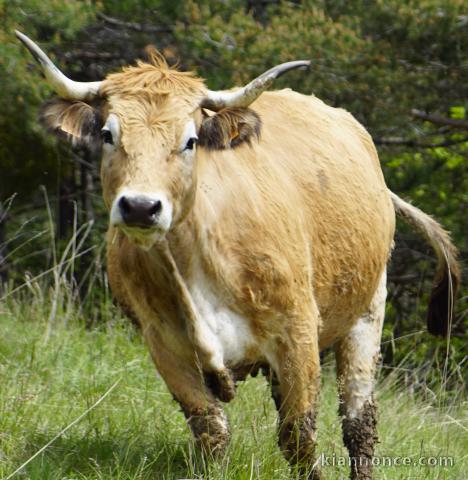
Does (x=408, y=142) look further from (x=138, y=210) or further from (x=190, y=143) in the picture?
(x=138, y=210)

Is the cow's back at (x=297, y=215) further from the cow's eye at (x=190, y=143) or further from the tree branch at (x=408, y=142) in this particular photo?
the tree branch at (x=408, y=142)

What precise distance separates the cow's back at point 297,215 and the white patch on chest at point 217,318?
2.5 inches

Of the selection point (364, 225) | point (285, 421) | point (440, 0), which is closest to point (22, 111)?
point (440, 0)

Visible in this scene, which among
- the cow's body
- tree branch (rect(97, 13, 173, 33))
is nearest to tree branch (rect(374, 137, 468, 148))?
tree branch (rect(97, 13, 173, 33))

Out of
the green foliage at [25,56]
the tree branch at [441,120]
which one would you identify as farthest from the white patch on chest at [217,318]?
the tree branch at [441,120]

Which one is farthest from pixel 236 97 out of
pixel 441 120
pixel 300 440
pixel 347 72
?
pixel 441 120

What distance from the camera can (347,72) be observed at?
1071cm

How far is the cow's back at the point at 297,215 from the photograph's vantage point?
17.3 ft

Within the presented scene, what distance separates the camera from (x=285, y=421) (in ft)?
18.1

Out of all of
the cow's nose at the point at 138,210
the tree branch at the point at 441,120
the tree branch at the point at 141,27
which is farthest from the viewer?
the tree branch at the point at 141,27

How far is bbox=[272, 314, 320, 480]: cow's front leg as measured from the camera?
5.38m

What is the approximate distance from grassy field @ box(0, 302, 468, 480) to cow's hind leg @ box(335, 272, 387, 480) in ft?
0.36

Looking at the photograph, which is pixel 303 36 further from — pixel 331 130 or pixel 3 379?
pixel 3 379

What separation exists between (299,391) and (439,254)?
7.61 feet
